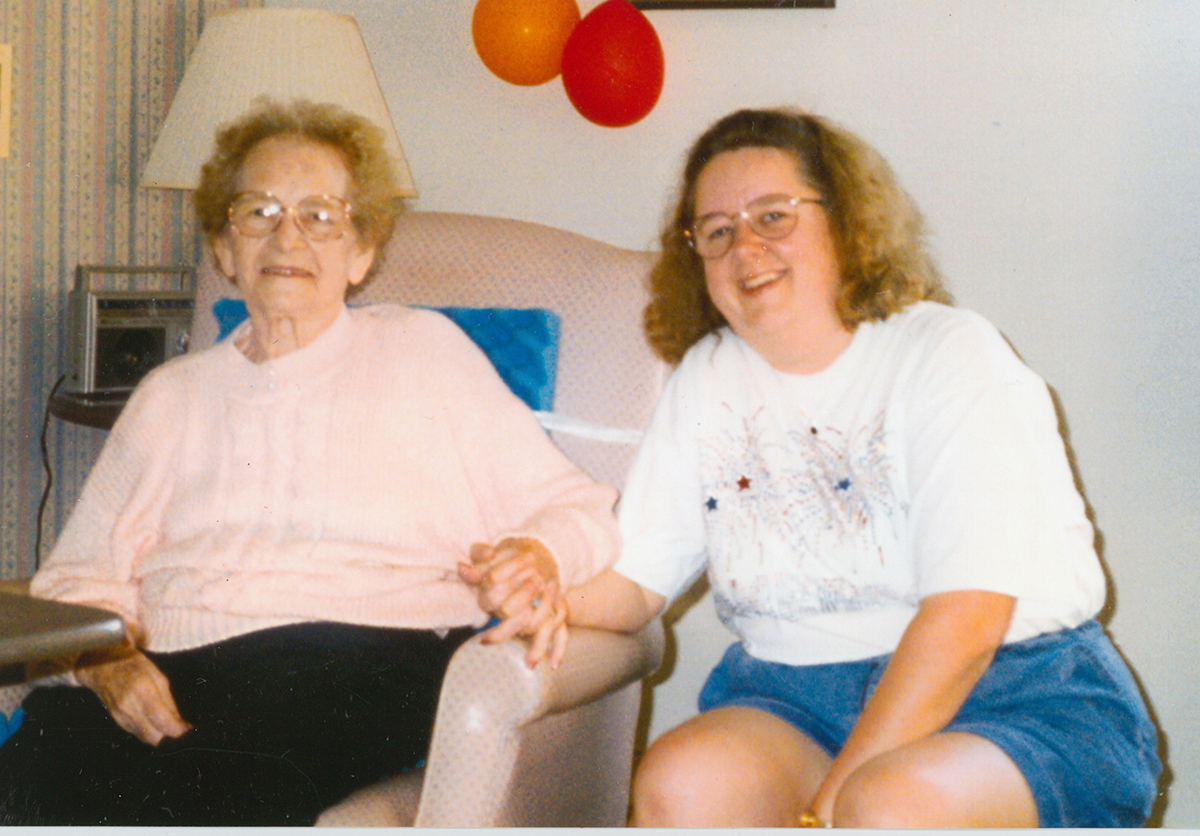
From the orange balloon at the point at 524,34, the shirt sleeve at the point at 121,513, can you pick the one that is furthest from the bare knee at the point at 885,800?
the orange balloon at the point at 524,34

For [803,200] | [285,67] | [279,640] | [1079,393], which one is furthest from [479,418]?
[1079,393]

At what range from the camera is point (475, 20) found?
146 cm

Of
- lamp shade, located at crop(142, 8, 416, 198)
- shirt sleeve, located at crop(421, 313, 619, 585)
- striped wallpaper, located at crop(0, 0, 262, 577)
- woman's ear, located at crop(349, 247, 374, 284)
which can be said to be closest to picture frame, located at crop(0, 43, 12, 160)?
striped wallpaper, located at crop(0, 0, 262, 577)

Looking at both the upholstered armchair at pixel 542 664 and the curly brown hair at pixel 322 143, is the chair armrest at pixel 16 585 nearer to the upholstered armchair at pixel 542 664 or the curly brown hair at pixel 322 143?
the upholstered armchair at pixel 542 664

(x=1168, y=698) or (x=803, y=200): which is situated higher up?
(x=803, y=200)

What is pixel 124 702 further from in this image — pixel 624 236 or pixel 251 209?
pixel 624 236

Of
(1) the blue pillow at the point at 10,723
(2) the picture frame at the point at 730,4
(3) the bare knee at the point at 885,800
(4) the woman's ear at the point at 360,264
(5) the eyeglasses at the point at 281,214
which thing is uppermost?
(2) the picture frame at the point at 730,4

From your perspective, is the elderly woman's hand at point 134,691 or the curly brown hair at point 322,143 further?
the curly brown hair at point 322,143

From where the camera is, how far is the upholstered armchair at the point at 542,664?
915mm

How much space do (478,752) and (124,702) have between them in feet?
1.38

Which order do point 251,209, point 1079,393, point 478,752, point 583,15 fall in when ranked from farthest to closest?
point 583,15
point 1079,393
point 251,209
point 478,752

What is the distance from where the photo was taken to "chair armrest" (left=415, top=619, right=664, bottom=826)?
0.91 metres

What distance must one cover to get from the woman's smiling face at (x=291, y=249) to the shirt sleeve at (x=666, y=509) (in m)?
0.42

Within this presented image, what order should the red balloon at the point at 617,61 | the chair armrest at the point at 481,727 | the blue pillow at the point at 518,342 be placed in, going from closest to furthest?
the chair armrest at the point at 481,727
the blue pillow at the point at 518,342
the red balloon at the point at 617,61
